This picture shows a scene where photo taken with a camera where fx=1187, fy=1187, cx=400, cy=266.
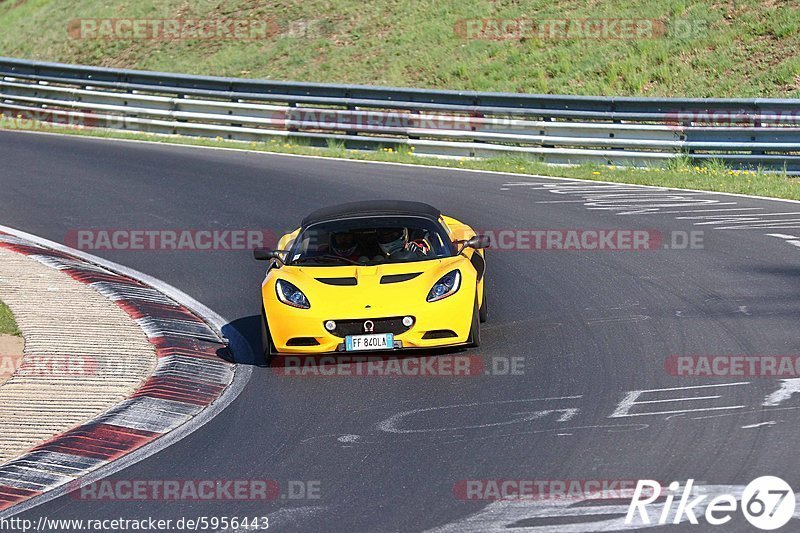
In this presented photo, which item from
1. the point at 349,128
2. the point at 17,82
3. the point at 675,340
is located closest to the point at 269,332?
the point at 675,340

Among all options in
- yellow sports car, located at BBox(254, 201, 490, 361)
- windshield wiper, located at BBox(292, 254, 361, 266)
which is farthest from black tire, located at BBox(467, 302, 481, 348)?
windshield wiper, located at BBox(292, 254, 361, 266)

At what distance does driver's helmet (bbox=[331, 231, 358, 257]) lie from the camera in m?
10.6

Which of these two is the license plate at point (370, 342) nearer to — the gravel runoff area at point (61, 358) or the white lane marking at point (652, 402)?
the gravel runoff area at point (61, 358)

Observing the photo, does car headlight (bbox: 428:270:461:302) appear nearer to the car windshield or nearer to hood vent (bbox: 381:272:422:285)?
hood vent (bbox: 381:272:422:285)

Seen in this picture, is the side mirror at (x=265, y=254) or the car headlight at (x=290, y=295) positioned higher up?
the side mirror at (x=265, y=254)

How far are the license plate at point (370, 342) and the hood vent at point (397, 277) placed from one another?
0.54m

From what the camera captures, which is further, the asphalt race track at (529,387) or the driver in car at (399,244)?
the driver in car at (399,244)

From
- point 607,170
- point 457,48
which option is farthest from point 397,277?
point 457,48

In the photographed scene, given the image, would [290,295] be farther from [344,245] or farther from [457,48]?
[457,48]

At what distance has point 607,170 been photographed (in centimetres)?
1942

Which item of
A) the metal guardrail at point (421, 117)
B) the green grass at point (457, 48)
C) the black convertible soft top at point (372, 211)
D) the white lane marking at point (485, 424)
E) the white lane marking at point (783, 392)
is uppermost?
the green grass at point (457, 48)

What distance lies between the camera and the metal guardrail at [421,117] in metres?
18.9

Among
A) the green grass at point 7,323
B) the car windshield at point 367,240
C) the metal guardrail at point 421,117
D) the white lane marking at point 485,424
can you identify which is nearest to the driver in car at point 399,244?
the car windshield at point 367,240

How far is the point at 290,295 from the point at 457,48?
21.5m
